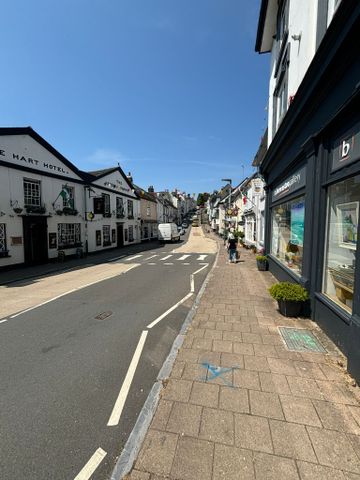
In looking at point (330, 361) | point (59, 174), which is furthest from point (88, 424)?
point (59, 174)

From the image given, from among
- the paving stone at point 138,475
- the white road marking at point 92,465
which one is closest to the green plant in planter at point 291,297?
the paving stone at point 138,475

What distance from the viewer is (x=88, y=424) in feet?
→ 9.96

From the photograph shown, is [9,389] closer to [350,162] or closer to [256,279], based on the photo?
[350,162]

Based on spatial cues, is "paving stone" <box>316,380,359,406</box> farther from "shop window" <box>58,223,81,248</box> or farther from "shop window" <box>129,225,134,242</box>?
"shop window" <box>129,225,134,242</box>

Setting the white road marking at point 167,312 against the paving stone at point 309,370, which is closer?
the paving stone at point 309,370

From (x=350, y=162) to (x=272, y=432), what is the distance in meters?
4.30

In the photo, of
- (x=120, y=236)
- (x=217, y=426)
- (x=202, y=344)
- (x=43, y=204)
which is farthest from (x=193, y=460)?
(x=120, y=236)

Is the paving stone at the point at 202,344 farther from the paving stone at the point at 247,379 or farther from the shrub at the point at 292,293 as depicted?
the shrub at the point at 292,293

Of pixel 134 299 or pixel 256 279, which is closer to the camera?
pixel 134 299

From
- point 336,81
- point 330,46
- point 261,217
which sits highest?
point 330,46

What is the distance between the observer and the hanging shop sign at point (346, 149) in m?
4.08

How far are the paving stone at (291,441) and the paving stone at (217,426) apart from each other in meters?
0.47

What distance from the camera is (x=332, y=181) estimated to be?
198 inches

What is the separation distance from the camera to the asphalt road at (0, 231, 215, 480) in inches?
104
